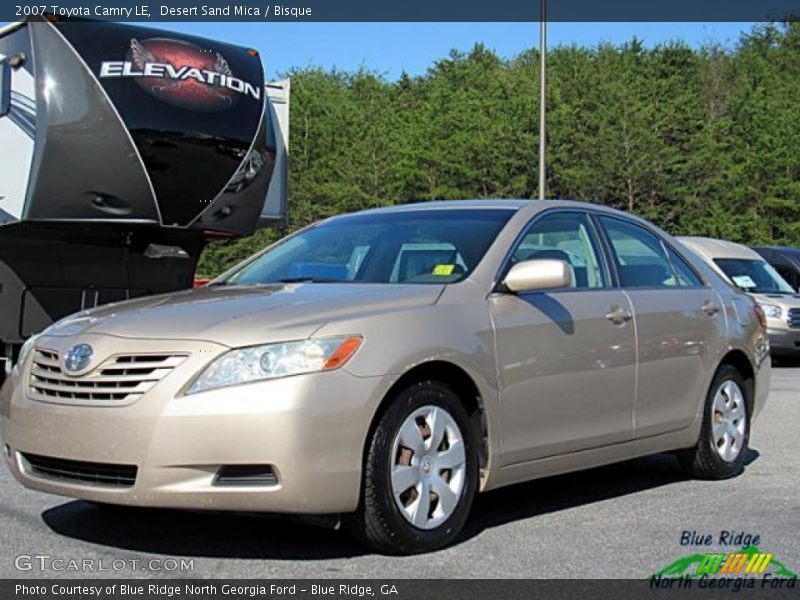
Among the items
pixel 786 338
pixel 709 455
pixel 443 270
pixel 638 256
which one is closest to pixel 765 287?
pixel 786 338

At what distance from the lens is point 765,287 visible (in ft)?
58.3

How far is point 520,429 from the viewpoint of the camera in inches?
219

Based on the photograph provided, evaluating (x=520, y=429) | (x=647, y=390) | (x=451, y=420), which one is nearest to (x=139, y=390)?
(x=451, y=420)

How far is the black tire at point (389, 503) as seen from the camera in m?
4.87

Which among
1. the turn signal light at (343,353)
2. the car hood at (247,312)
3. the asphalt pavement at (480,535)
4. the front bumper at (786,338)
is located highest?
the car hood at (247,312)

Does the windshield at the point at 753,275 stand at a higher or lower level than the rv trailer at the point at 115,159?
lower

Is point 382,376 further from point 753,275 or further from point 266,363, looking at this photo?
point 753,275

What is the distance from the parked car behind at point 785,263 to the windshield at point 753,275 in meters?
2.77

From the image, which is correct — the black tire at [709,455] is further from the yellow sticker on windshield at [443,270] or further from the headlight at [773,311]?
the headlight at [773,311]

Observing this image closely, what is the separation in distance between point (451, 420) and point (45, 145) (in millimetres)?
6135

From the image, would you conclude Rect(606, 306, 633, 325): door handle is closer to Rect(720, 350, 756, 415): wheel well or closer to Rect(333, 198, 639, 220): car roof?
Rect(333, 198, 639, 220): car roof

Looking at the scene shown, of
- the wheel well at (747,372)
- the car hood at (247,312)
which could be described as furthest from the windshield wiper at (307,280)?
the wheel well at (747,372)

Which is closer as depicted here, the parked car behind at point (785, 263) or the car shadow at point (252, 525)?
the car shadow at point (252, 525)
